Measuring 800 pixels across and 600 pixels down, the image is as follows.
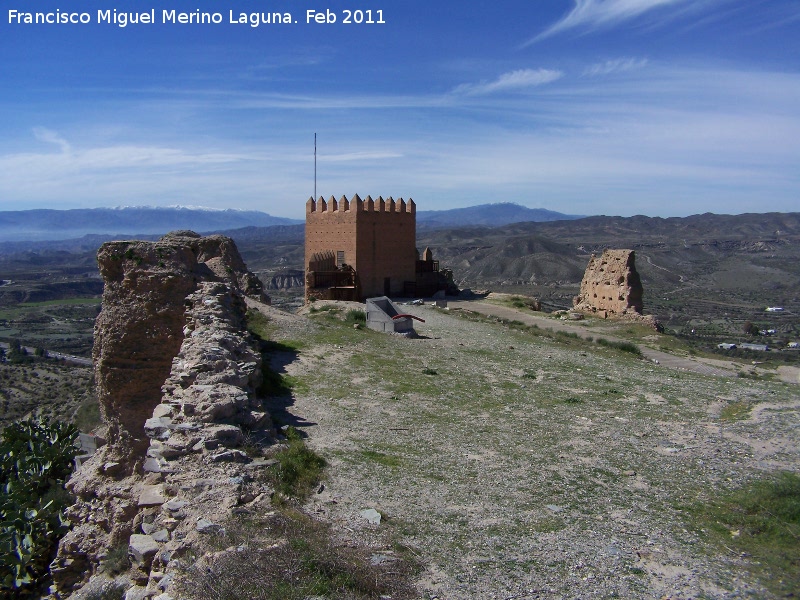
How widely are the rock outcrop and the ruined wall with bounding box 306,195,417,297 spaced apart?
16.1 meters

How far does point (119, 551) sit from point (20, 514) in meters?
2.60

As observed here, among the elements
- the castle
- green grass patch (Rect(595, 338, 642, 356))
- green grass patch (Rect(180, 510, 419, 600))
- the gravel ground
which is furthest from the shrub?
green grass patch (Rect(180, 510, 419, 600))

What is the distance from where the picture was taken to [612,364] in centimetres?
1641

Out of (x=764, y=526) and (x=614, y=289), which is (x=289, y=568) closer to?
(x=764, y=526)

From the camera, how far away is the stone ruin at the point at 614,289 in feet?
87.0

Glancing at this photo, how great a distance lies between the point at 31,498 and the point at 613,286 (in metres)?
23.4

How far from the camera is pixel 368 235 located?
28562mm

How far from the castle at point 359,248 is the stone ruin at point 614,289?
7.87 metres

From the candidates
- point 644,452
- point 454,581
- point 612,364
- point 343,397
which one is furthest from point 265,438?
point 612,364

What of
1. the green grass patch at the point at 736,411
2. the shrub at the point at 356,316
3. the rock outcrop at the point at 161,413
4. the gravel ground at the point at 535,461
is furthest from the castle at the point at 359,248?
the green grass patch at the point at 736,411

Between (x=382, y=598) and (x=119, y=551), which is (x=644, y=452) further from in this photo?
(x=119, y=551)

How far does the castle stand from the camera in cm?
2766

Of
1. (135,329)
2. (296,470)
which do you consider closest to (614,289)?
(135,329)

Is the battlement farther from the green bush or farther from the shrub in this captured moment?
the green bush
